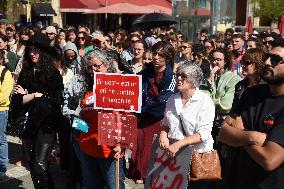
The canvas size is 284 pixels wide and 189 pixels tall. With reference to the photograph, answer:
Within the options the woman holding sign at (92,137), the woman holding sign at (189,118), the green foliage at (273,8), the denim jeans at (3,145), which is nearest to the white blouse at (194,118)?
the woman holding sign at (189,118)

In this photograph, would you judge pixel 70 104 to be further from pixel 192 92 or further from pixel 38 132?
pixel 192 92

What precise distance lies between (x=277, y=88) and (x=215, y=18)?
11070 millimetres

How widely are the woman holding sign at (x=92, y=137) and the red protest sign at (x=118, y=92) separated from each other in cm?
16

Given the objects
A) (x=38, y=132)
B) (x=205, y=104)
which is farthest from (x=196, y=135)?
(x=38, y=132)

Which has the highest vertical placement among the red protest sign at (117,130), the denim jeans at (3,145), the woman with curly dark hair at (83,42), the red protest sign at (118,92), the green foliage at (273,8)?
the green foliage at (273,8)

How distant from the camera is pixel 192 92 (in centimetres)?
446

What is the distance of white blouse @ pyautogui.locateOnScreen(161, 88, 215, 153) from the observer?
430 cm

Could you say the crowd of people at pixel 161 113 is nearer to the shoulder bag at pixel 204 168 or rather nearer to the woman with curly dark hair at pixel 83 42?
the shoulder bag at pixel 204 168

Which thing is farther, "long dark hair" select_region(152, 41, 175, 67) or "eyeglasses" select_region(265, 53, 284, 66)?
"long dark hair" select_region(152, 41, 175, 67)

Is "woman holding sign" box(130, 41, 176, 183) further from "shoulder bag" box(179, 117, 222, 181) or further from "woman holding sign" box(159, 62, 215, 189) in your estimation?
"shoulder bag" box(179, 117, 222, 181)

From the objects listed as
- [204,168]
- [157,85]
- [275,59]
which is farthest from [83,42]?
[275,59]

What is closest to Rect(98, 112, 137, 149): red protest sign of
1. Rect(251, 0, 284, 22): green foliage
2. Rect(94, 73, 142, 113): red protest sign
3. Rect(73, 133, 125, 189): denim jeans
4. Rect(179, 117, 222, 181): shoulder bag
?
Rect(94, 73, 142, 113): red protest sign

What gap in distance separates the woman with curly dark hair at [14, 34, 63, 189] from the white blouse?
5.09 ft

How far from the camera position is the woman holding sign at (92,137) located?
4723 millimetres
